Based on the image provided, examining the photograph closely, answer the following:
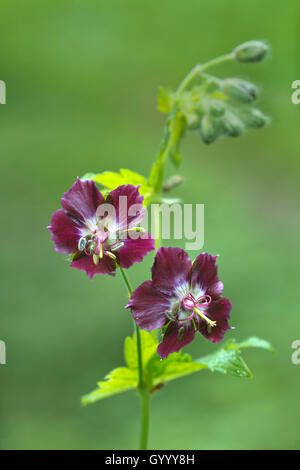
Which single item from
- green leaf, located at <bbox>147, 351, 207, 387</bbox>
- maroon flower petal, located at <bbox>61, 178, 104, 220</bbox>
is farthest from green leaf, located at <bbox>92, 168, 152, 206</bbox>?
green leaf, located at <bbox>147, 351, 207, 387</bbox>

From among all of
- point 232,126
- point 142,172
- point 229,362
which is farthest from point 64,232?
point 142,172

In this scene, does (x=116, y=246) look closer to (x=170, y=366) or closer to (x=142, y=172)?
(x=170, y=366)

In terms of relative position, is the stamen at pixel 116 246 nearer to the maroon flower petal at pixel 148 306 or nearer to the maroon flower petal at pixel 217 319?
the maroon flower petal at pixel 148 306

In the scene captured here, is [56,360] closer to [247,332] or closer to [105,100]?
[247,332]

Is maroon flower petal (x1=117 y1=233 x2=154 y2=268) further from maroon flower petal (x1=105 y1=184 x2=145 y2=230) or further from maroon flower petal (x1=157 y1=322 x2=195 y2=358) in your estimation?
maroon flower petal (x1=157 y1=322 x2=195 y2=358)

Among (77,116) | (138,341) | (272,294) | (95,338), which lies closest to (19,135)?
(77,116)

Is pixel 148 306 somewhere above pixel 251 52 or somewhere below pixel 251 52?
below
